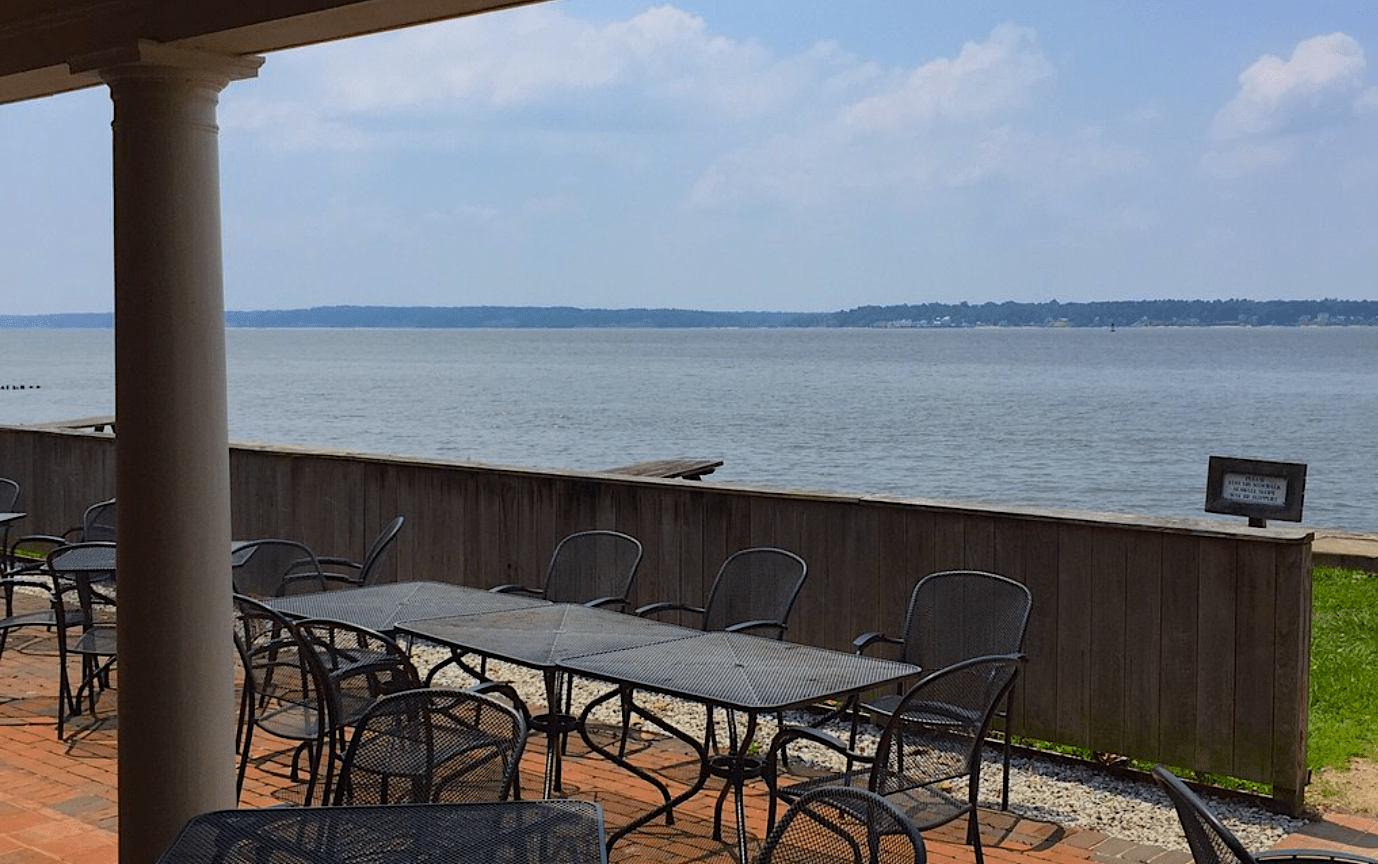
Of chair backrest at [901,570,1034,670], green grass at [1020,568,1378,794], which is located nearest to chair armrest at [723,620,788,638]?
chair backrest at [901,570,1034,670]

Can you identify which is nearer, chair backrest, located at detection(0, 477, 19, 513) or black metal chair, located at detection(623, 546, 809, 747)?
black metal chair, located at detection(623, 546, 809, 747)

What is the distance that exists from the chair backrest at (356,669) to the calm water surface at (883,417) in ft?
68.0

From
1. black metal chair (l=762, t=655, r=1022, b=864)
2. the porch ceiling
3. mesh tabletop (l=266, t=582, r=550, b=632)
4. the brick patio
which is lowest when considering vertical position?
the brick patio

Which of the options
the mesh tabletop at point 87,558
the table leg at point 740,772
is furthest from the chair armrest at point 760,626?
the mesh tabletop at point 87,558

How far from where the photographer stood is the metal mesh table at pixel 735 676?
4.25 m

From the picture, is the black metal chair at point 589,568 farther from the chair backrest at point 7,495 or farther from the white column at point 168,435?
the chair backrest at point 7,495

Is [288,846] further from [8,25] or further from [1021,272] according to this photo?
[1021,272]

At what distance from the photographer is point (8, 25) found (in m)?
4.08

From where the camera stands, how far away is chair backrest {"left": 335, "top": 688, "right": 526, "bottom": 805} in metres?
3.65

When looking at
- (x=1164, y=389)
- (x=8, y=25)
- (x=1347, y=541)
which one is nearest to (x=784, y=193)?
(x=1164, y=389)

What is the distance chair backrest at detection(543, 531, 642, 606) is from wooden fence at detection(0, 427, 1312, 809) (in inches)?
24.0

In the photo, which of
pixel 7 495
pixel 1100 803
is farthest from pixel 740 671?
pixel 7 495

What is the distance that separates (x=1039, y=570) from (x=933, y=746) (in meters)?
1.81

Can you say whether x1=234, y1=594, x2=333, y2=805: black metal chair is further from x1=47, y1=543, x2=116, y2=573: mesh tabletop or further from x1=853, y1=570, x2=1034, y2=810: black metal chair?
x1=853, y1=570, x2=1034, y2=810: black metal chair
